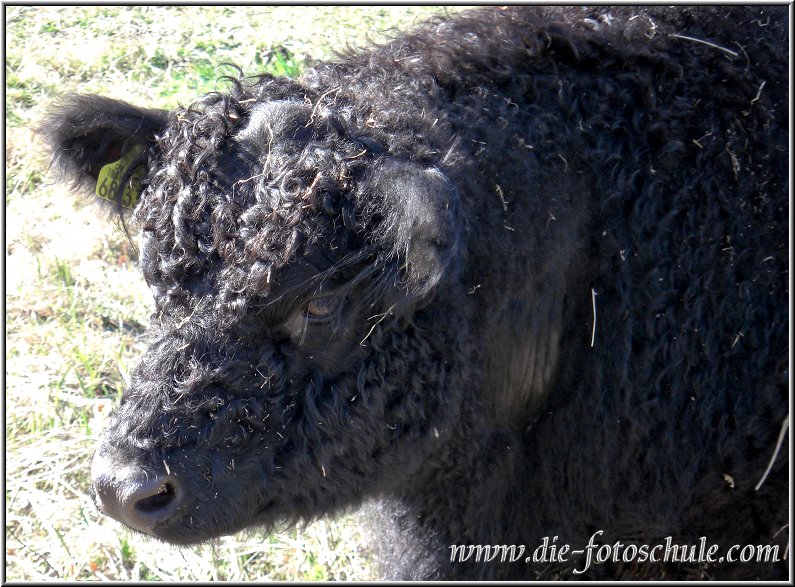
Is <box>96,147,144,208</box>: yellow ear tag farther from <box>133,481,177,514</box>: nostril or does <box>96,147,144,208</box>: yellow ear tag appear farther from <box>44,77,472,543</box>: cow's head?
<box>133,481,177,514</box>: nostril

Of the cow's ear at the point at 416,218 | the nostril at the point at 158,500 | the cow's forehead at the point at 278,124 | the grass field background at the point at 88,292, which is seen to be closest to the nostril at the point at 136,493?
the nostril at the point at 158,500

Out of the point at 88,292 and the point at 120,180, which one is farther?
the point at 88,292

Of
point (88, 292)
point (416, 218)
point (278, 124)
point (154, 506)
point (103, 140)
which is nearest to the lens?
point (416, 218)

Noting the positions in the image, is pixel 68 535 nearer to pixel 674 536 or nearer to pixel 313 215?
pixel 313 215

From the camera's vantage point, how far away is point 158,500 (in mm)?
2352

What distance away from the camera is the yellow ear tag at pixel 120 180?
2921 mm

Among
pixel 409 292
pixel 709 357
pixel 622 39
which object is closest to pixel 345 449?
pixel 409 292

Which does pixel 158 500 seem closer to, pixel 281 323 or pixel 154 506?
pixel 154 506

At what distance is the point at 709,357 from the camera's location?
265 cm

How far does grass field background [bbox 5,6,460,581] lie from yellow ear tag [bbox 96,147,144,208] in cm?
26

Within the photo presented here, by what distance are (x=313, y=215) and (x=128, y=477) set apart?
92cm

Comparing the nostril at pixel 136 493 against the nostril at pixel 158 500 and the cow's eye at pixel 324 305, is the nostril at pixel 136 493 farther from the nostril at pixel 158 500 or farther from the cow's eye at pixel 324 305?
the cow's eye at pixel 324 305

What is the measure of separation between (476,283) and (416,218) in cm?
42

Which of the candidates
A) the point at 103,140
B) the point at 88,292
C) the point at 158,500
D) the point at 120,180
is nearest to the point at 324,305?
the point at 158,500
